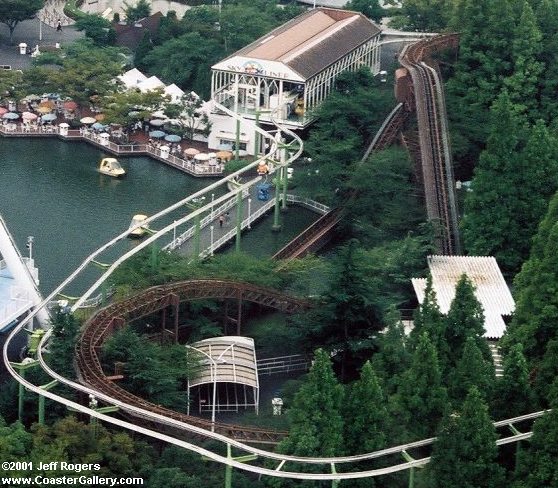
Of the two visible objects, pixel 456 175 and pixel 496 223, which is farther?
pixel 456 175

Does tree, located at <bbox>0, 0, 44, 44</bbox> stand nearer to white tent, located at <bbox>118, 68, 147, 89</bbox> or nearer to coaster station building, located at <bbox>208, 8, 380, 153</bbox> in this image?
white tent, located at <bbox>118, 68, 147, 89</bbox>

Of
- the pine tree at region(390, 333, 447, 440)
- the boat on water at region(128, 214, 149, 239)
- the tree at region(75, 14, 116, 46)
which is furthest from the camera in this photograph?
the tree at region(75, 14, 116, 46)

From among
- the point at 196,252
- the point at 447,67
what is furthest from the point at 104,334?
the point at 447,67

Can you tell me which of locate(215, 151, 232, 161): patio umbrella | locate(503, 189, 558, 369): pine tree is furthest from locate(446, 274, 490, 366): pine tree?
locate(215, 151, 232, 161): patio umbrella

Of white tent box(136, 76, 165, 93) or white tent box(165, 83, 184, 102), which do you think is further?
white tent box(136, 76, 165, 93)

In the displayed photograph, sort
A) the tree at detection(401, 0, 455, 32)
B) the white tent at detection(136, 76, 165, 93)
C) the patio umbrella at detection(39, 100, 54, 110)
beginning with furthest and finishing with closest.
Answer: the tree at detection(401, 0, 455, 32)
the white tent at detection(136, 76, 165, 93)
the patio umbrella at detection(39, 100, 54, 110)

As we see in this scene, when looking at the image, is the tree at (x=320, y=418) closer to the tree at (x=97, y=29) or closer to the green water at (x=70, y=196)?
the green water at (x=70, y=196)

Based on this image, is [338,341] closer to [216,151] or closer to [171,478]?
[171,478]

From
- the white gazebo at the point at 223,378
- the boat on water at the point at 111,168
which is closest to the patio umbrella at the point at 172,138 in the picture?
the boat on water at the point at 111,168
